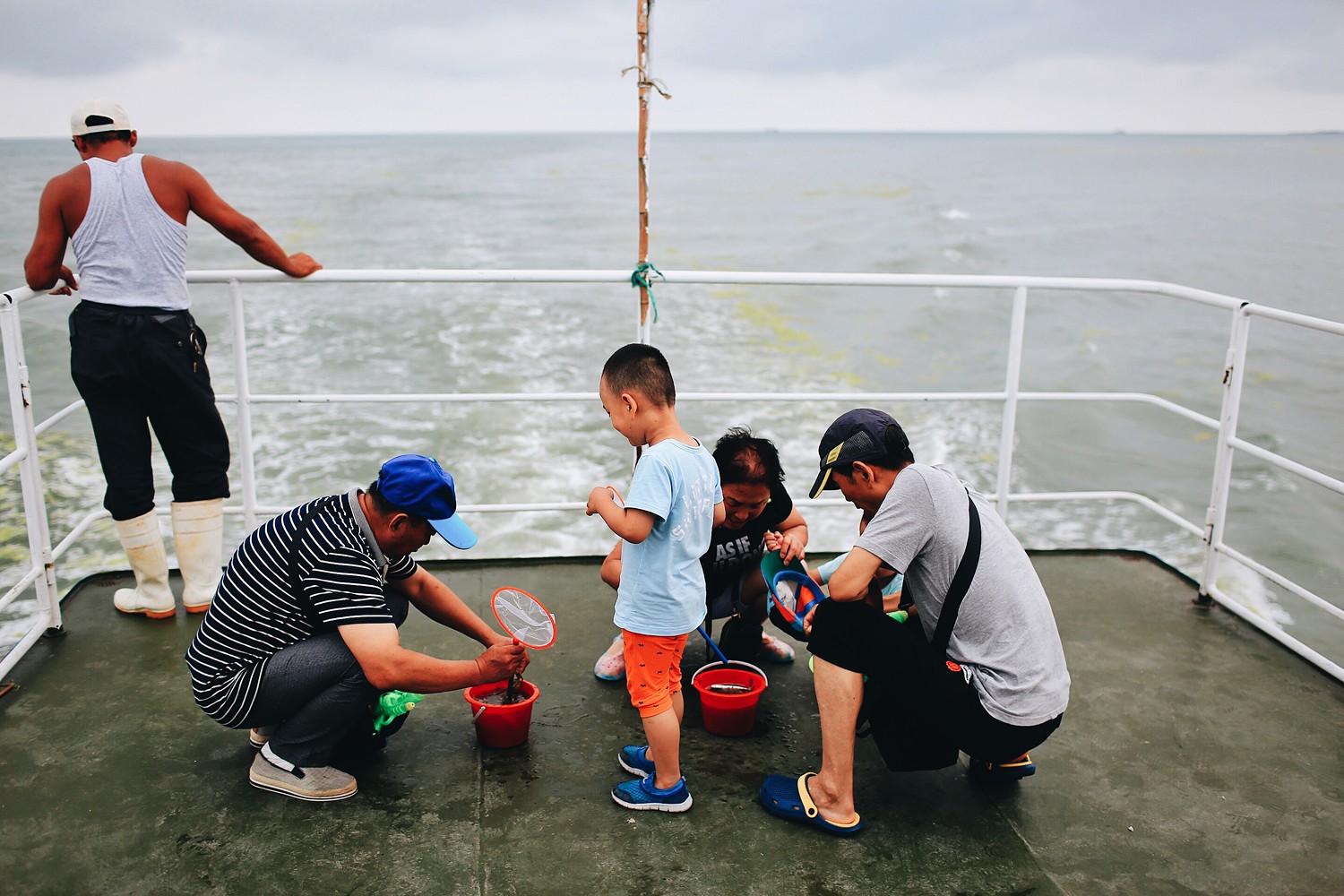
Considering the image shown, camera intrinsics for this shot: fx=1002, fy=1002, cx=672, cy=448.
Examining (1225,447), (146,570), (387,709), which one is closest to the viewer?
(387,709)

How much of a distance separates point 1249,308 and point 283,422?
1000 cm

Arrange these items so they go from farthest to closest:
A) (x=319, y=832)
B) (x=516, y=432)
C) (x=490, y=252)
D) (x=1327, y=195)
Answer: (x=1327, y=195), (x=490, y=252), (x=516, y=432), (x=319, y=832)

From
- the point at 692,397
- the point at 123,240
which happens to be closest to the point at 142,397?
the point at 123,240

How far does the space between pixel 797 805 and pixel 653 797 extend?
34 centimetres

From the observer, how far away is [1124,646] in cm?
328

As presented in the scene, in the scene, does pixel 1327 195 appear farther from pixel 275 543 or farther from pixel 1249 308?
pixel 275 543

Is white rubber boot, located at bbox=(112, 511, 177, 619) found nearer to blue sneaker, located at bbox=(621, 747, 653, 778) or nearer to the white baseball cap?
the white baseball cap

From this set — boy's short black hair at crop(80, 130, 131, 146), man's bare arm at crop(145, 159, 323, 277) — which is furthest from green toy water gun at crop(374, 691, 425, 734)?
boy's short black hair at crop(80, 130, 131, 146)

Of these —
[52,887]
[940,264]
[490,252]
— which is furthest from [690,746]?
[940,264]

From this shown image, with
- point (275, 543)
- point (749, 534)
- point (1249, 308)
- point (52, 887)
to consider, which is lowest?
point (52, 887)

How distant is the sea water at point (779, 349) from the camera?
9.81 metres

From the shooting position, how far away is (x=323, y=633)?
2.33 metres

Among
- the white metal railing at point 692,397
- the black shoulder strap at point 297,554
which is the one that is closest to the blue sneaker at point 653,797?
the black shoulder strap at point 297,554

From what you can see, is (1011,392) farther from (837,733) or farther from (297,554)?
(297,554)
